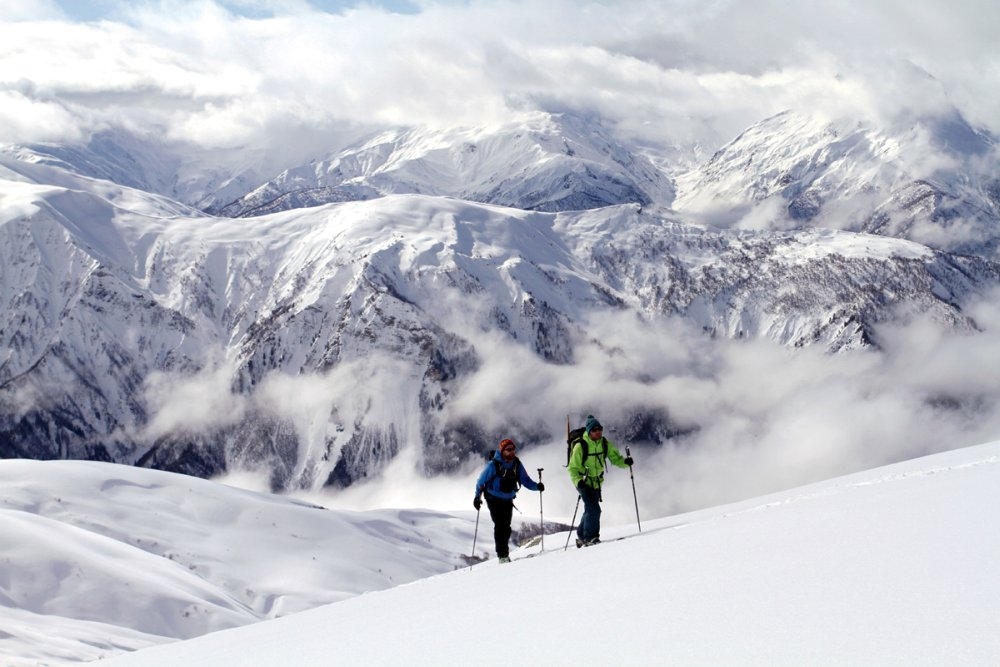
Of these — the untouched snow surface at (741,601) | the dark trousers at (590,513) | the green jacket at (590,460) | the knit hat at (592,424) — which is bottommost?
the dark trousers at (590,513)

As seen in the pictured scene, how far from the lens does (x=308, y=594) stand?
301ft

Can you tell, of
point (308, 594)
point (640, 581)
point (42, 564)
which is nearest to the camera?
point (640, 581)

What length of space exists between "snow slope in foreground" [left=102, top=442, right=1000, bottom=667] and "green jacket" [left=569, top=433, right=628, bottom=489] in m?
6.15

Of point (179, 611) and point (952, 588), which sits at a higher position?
point (952, 588)

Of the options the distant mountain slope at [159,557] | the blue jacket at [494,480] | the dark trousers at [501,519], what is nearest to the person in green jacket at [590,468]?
the blue jacket at [494,480]

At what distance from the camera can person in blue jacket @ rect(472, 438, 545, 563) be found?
2567 cm

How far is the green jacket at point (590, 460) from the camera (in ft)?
81.1

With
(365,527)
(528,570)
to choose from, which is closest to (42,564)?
(528,570)

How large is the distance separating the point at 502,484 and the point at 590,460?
2.59 meters

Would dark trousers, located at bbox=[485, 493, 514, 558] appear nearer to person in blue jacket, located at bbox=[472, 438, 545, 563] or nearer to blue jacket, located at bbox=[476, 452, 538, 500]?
person in blue jacket, located at bbox=[472, 438, 545, 563]

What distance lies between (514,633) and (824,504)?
10224 mm

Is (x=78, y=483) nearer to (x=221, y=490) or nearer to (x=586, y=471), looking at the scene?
(x=221, y=490)

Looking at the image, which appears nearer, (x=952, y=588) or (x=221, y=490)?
(x=952, y=588)

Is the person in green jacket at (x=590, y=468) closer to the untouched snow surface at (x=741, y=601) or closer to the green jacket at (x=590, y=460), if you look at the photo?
the green jacket at (x=590, y=460)
